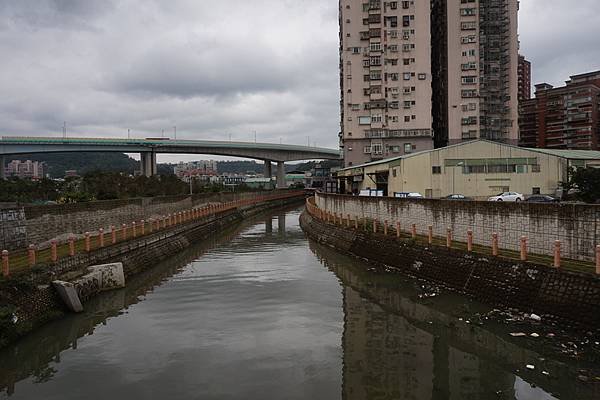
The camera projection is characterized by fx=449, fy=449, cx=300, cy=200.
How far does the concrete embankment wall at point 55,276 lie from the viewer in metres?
14.0

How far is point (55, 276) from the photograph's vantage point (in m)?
17.4

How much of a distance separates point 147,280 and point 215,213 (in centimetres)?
3089

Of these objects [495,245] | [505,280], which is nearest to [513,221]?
[495,245]

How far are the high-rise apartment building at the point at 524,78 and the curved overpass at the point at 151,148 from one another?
73285mm

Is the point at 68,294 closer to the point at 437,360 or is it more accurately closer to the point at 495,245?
the point at 437,360

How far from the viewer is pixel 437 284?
66.9ft

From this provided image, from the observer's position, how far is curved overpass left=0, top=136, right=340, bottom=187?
7788 cm

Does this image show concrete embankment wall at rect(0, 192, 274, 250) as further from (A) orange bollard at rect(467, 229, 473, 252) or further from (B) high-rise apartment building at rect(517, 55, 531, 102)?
(B) high-rise apartment building at rect(517, 55, 531, 102)

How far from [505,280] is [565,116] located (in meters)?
106

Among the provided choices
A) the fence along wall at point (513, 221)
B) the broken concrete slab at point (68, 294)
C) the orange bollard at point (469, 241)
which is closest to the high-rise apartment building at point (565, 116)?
the fence along wall at point (513, 221)

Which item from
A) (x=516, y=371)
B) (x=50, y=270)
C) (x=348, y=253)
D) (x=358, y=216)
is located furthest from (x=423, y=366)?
(x=358, y=216)

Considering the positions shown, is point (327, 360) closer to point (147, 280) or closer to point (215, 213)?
point (147, 280)

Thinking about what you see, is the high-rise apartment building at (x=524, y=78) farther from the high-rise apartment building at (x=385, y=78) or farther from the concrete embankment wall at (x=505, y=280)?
the concrete embankment wall at (x=505, y=280)

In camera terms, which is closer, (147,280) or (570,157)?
(147,280)
